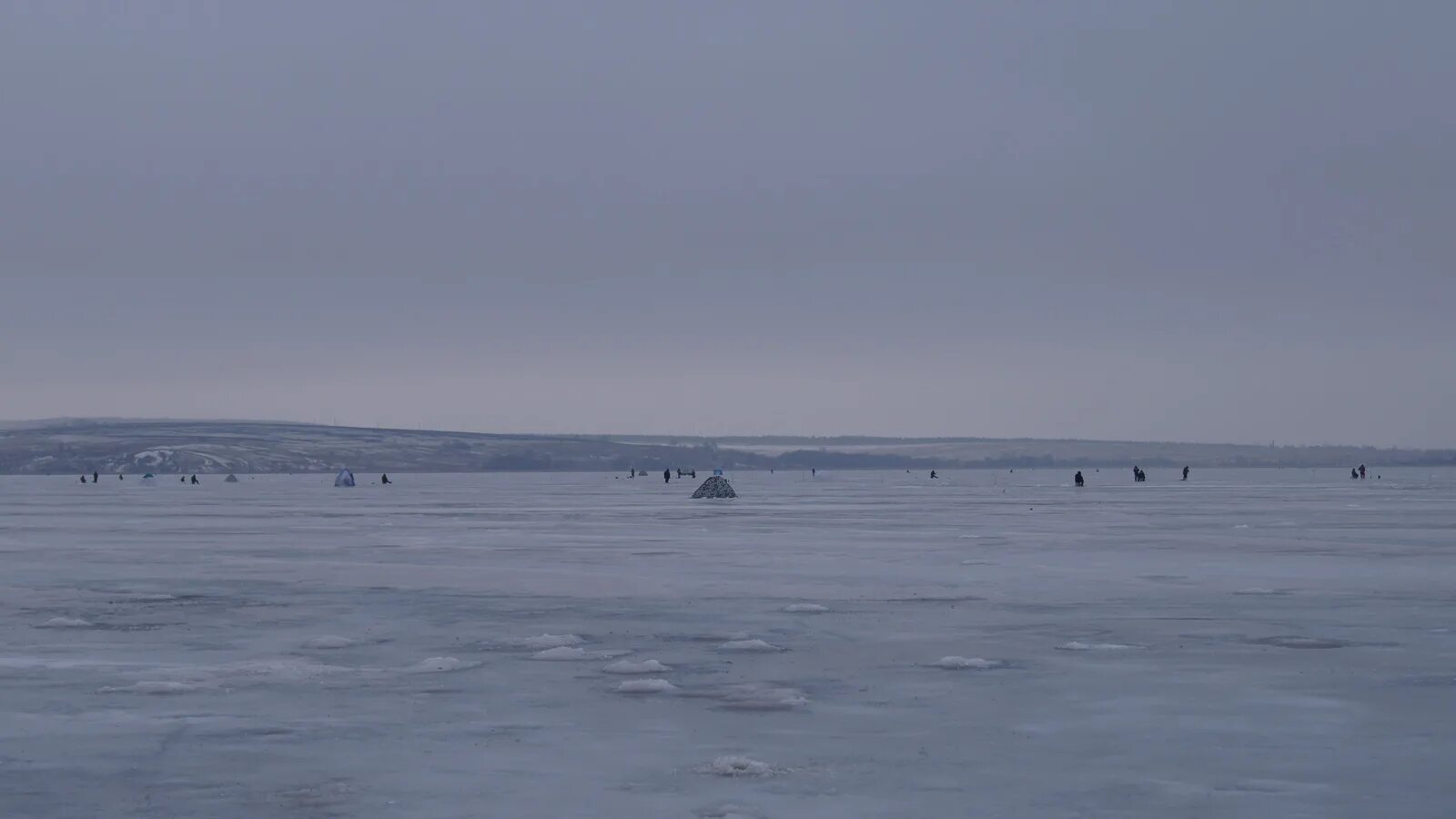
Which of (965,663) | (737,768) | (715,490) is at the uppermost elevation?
(715,490)

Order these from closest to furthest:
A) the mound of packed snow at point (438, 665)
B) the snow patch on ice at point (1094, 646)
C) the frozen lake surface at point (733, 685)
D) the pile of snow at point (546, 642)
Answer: the frozen lake surface at point (733, 685)
the mound of packed snow at point (438, 665)
the snow patch on ice at point (1094, 646)
the pile of snow at point (546, 642)

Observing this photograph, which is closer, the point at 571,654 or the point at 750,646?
the point at 571,654

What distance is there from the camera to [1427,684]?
11352 millimetres

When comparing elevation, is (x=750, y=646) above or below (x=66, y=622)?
above

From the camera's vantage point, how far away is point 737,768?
27.8ft

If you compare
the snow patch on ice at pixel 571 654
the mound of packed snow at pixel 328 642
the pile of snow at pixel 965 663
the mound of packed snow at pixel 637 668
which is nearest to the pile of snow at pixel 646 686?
the mound of packed snow at pixel 637 668

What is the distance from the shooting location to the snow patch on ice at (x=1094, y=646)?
1342 cm

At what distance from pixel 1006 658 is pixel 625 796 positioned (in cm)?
570

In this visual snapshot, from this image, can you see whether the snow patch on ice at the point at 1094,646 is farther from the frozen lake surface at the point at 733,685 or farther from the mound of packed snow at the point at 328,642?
the mound of packed snow at the point at 328,642

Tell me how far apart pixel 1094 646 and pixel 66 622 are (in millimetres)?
9992

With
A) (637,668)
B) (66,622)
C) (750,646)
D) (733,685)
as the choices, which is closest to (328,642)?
(637,668)

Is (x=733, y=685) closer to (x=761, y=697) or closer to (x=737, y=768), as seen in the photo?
(x=761, y=697)

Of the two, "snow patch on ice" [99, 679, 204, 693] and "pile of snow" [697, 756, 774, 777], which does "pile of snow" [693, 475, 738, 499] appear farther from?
"pile of snow" [697, 756, 774, 777]

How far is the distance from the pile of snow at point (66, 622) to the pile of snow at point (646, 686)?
22.4 feet
